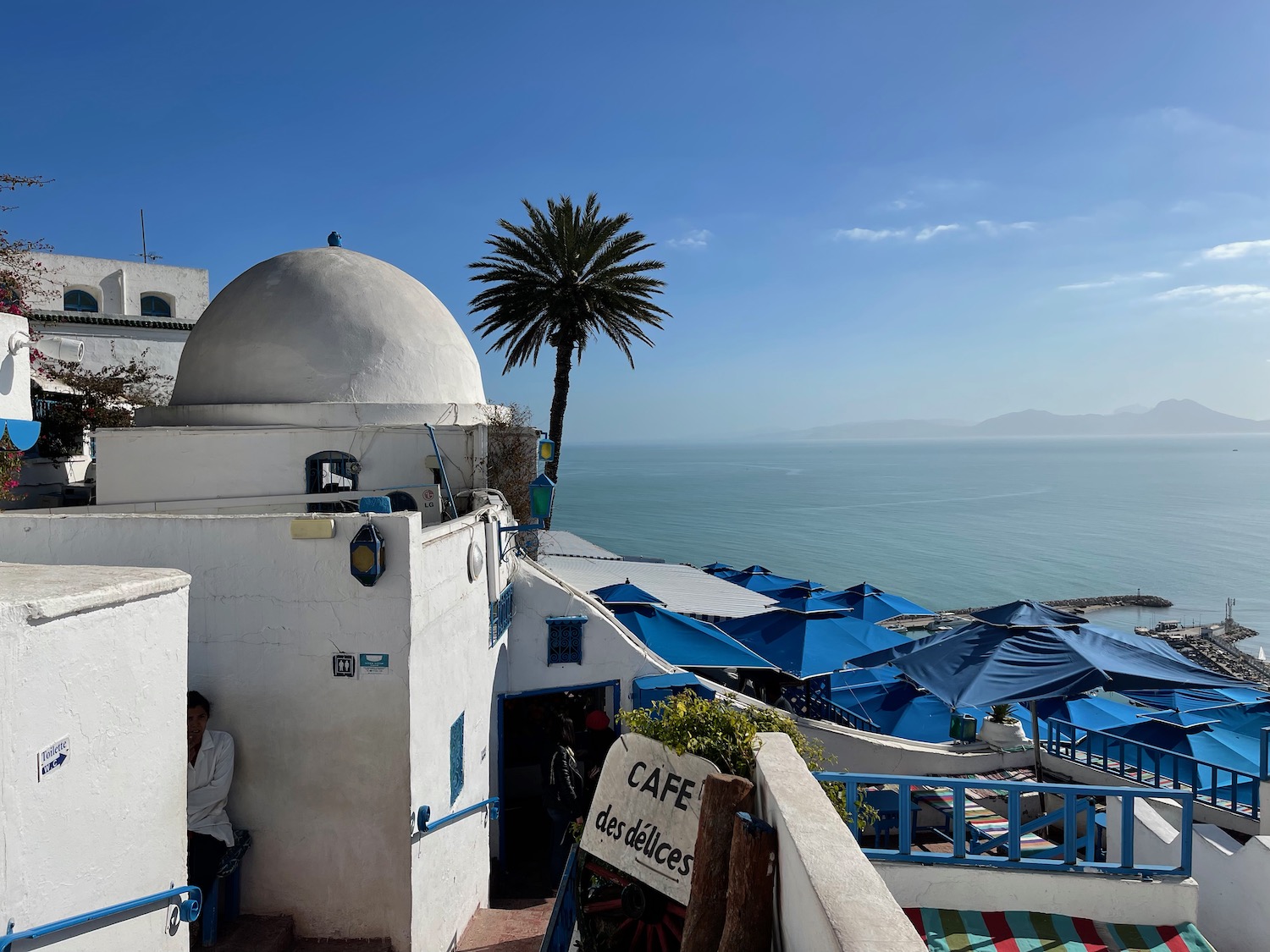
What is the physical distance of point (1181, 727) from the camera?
1280 centimetres

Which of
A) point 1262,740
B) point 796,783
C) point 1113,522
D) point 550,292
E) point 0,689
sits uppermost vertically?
point 550,292

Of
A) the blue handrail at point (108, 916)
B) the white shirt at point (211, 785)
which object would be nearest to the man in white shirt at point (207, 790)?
the white shirt at point (211, 785)

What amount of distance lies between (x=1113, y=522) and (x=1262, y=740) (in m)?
114

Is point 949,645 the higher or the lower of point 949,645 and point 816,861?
the lower

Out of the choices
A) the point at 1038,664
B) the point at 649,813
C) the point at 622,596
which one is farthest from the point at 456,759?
the point at 1038,664

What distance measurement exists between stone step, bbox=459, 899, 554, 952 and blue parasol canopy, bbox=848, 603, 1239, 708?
21.0 feet

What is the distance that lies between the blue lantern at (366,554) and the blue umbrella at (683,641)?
25.8ft

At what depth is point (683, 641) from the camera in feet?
48.1

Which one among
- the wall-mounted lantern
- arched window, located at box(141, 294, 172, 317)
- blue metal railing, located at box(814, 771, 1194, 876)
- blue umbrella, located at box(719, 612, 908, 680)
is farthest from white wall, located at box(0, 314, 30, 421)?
arched window, located at box(141, 294, 172, 317)

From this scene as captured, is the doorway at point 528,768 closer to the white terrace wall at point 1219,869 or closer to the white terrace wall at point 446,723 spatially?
the white terrace wall at point 446,723

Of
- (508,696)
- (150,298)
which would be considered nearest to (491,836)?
(508,696)

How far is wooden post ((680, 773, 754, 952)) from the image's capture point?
458cm

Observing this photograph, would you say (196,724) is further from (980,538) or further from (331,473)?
(980,538)

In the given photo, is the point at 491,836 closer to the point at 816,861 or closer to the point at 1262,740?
the point at 816,861
